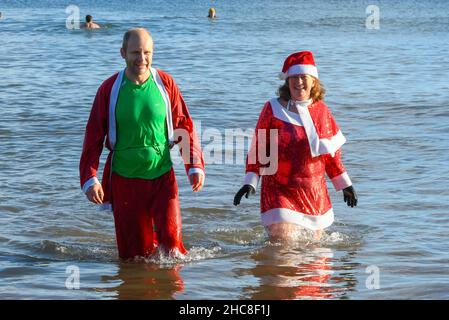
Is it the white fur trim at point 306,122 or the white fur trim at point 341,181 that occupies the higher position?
the white fur trim at point 306,122

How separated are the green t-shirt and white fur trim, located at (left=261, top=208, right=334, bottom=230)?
1.04 m

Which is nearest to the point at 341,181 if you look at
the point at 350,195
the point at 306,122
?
the point at 350,195

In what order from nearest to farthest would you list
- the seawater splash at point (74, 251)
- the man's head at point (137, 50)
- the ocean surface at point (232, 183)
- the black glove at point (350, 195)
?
the man's head at point (137, 50), the ocean surface at point (232, 183), the black glove at point (350, 195), the seawater splash at point (74, 251)

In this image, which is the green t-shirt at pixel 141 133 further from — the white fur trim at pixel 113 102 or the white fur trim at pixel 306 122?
the white fur trim at pixel 306 122

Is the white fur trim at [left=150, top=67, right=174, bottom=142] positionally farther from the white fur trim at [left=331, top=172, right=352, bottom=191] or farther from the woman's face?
the white fur trim at [left=331, top=172, right=352, bottom=191]

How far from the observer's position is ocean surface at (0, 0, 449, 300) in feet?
22.1

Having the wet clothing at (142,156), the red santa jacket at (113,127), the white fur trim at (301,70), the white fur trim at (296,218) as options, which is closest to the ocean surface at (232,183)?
the white fur trim at (296,218)

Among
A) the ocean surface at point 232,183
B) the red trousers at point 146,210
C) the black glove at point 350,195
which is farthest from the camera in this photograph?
the black glove at point 350,195

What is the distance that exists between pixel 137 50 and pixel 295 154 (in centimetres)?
147

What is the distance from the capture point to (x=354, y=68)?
800 inches

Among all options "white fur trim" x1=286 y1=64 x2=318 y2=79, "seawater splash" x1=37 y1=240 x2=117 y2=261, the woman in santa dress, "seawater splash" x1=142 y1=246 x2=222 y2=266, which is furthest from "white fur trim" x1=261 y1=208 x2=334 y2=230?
"seawater splash" x1=37 y1=240 x2=117 y2=261

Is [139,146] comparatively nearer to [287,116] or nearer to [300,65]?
[287,116]

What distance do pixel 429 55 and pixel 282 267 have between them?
16621 millimetres

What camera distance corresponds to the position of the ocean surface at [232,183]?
22.1 feet
